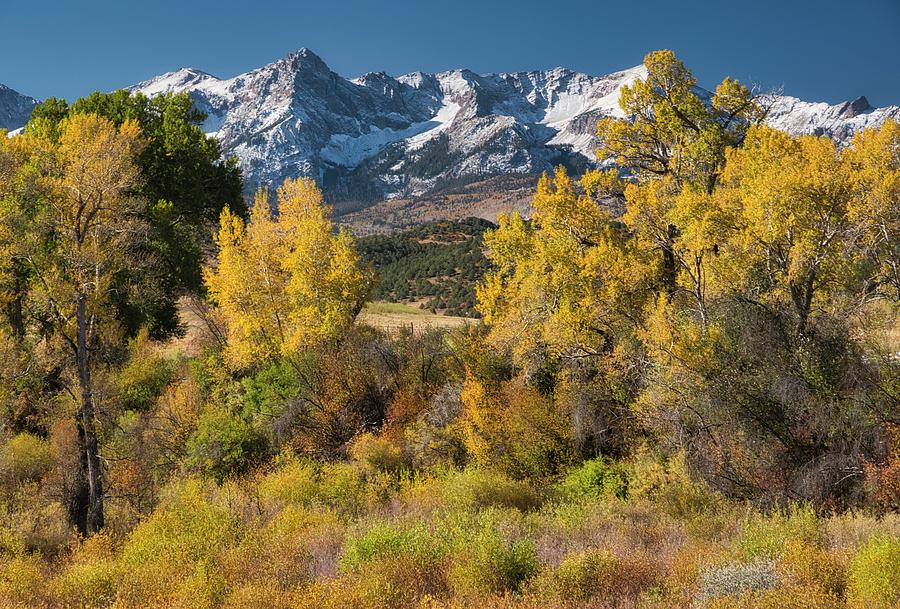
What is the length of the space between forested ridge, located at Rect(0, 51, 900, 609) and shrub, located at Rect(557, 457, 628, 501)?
8cm

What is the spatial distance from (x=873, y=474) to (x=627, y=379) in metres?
6.08

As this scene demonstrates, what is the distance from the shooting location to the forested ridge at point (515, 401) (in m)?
9.19

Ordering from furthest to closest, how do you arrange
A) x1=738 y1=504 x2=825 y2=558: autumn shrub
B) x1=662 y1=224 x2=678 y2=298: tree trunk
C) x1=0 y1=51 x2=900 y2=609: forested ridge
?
x1=662 y1=224 x2=678 y2=298: tree trunk < x1=0 y1=51 x2=900 y2=609: forested ridge < x1=738 y1=504 x2=825 y2=558: autumn shrub

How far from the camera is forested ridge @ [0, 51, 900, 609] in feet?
30.1

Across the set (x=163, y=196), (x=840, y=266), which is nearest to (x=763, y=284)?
(x=840, y=266)

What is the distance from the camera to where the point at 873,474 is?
11.9m

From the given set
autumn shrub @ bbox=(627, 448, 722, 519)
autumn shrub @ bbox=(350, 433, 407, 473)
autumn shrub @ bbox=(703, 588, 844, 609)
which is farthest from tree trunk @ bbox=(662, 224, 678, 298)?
autumn shrub @ bbox=(703, 588, 844, 609)

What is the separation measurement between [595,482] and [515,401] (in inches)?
127

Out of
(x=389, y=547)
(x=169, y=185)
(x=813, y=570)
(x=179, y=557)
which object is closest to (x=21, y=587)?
(x=179, y=557)

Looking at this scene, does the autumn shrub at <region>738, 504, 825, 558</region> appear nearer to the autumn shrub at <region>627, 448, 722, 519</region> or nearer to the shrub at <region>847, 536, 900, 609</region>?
the shrub at <region>847, 536, 900, 609</region>

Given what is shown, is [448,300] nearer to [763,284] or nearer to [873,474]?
[763,284]

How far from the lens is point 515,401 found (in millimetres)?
17469

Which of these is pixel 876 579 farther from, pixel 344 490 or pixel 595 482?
pixel 344 490

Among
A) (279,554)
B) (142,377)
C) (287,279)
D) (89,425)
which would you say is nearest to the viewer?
(279,554)
